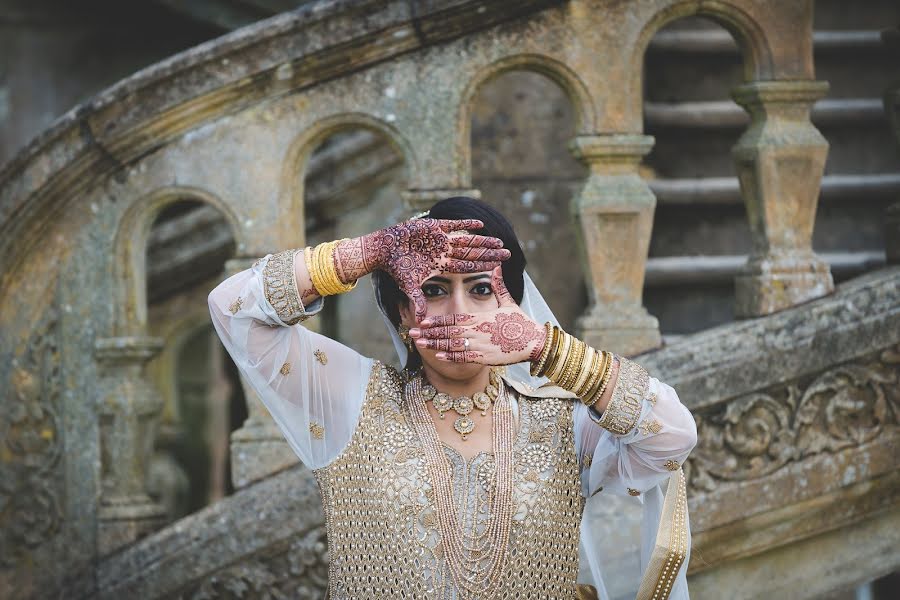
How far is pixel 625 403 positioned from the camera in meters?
3.26

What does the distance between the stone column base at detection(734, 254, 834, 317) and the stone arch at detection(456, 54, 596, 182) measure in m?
0.69

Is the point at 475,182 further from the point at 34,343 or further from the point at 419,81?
the point at 34,343

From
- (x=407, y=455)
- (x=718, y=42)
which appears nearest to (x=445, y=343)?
(x=407, y=455)

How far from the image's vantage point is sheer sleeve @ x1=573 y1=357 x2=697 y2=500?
3266mm

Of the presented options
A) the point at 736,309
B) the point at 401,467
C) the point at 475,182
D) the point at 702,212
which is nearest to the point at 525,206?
the point at 475,182

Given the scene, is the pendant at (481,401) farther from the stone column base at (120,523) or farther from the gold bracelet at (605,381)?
the stone column base at (120,523)

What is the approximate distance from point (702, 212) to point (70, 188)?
2523 millimetres

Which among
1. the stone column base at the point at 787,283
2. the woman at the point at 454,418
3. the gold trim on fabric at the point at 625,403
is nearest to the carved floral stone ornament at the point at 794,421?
the stone column base at the point at 787,283

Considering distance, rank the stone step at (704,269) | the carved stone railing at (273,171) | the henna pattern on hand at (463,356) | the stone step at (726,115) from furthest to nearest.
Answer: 1. the stone step at (726,115)
2. the stone step at (704,269)
3. the carved stone railing at (273,171)
4. the henna pattern on hand at (463,356)

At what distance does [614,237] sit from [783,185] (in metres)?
0.54

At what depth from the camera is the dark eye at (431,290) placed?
3289 millimetres

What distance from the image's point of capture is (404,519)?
3.35 meters

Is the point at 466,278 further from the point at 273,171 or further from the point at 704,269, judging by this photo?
the point at 704,269

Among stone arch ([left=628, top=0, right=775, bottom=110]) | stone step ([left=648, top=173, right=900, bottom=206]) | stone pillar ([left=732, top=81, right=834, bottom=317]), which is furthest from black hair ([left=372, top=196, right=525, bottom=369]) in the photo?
stone step ([left=648, top=173, right=900, bottom=206])
